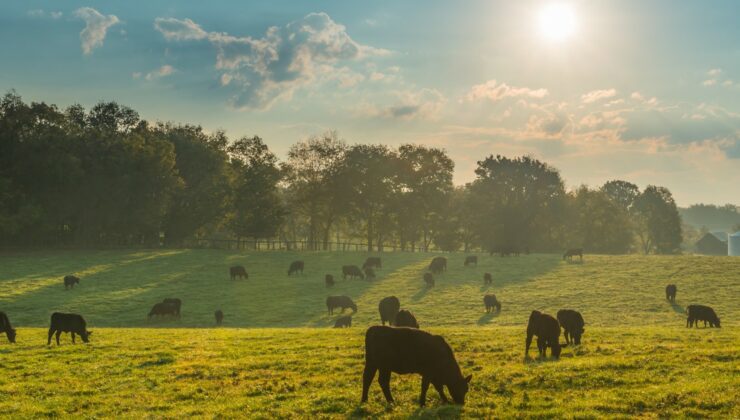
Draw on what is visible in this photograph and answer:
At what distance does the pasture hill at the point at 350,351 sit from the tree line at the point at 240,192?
24.8 metres

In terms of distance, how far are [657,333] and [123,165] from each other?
7540 centimetres

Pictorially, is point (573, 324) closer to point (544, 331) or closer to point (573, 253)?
point (544, 331)

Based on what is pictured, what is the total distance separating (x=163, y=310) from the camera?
41312 mm

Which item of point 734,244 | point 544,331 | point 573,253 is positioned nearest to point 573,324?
point 544,331

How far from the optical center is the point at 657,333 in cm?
2481

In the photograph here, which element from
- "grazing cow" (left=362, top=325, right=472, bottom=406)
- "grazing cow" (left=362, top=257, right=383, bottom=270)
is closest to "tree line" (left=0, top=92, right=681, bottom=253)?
"grazing cow" (left=362, top=257, right=383, bottom=270)

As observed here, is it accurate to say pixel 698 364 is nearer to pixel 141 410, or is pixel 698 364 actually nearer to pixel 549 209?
pixel 141 410

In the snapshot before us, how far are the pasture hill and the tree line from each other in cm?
2482

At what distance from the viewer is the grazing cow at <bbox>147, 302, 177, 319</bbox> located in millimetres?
41125

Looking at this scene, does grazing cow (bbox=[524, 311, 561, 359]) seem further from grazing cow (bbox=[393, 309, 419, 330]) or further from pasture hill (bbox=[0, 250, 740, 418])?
grazing cow (bbox=[393, 309, 419, 330])

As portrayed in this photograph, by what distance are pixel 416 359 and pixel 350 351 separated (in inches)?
329

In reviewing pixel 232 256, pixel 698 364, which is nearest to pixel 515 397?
pixel 698 364

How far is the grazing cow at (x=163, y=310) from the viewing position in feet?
135

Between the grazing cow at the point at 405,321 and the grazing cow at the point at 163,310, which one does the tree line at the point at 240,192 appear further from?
the grazing cow at the point at 405,321
